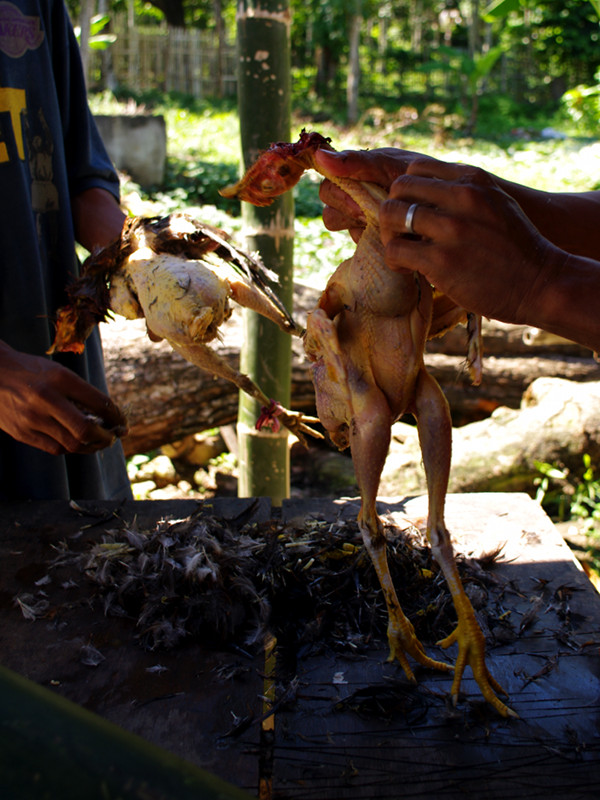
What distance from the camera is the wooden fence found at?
51.0 ft

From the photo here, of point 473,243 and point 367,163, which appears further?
point 367,163

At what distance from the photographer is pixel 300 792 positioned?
3.98 ft

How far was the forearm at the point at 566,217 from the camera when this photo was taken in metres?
1.63

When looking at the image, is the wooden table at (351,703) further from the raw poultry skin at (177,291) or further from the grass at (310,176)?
the grass at (310,176)

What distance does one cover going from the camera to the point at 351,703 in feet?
4.68

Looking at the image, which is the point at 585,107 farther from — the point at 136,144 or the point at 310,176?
the point at 136,144

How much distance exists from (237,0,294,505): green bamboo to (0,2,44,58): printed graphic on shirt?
0.87m

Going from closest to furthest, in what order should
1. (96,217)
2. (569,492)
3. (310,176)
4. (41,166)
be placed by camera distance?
(41,166) → (96,217) → (569,492) → (310,176)

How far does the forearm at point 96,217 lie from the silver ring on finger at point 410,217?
1381mm

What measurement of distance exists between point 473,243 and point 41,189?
1.62 m

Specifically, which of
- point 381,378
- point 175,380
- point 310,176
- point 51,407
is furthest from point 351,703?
point 310,176

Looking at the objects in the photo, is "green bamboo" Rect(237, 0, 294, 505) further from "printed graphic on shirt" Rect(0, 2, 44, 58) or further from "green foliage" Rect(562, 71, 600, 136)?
"green foliage" Rect(562, 71, 600, 136)

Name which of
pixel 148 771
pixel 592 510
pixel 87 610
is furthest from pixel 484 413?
pixel 148 771

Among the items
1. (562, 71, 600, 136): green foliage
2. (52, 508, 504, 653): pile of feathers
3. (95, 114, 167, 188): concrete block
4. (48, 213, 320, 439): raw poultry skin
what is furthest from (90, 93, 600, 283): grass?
(52, 508, 504, 653): pile of feathers
